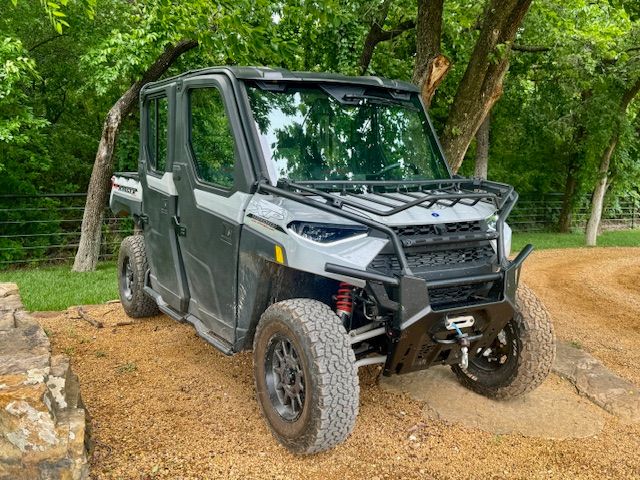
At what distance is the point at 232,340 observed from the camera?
416 centimetres

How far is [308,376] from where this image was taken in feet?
10.9

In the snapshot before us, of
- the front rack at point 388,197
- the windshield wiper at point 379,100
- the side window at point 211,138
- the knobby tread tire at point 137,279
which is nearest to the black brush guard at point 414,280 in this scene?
the front rack at point 388,197

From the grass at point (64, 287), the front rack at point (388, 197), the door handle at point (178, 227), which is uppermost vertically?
the front rack at point (388, 197)

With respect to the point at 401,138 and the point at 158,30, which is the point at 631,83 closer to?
the point at 158,30

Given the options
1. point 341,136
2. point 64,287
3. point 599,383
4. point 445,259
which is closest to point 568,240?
point 599,383

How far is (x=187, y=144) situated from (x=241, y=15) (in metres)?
3.89

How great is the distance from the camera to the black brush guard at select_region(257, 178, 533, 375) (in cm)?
326

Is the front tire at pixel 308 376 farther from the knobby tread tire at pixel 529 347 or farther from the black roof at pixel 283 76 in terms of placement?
the black roof at pixel 283 76

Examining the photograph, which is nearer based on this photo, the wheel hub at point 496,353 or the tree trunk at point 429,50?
the wheel hub at point 496,353

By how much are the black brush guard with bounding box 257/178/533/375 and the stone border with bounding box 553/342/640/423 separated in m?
1.17

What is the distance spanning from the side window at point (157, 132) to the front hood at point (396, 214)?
1.86 meters

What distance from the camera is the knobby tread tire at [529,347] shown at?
407cm

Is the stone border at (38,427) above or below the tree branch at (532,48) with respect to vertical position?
below

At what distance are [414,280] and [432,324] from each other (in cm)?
34
